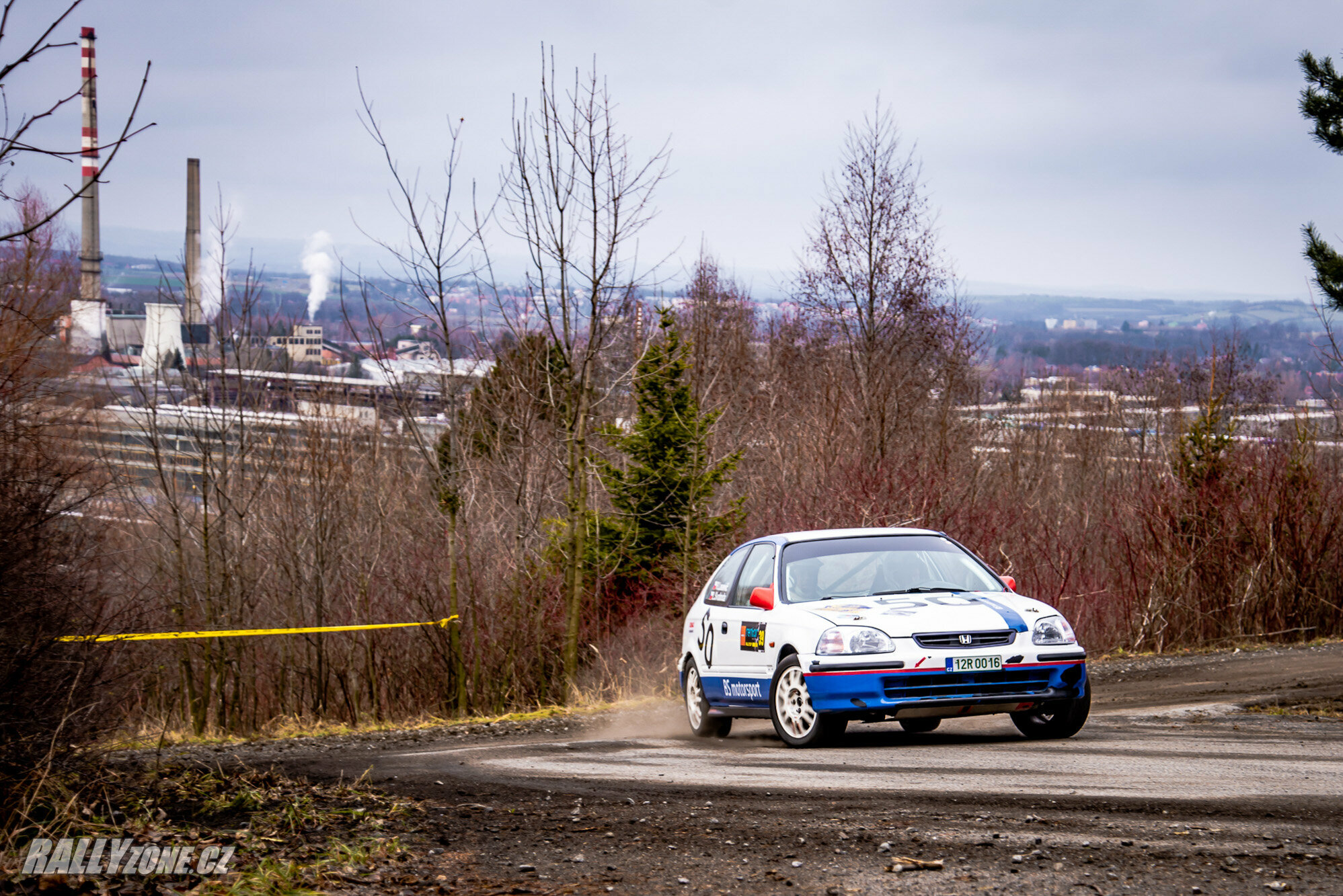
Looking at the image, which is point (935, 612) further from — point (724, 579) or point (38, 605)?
point (38, 605)

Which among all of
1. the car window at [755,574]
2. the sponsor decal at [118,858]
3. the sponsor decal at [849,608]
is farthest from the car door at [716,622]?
the sponsor decal at [118,858]

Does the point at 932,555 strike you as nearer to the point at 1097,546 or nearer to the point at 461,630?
the point at 461,630

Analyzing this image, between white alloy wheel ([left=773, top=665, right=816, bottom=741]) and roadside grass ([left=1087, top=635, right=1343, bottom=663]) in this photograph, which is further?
roadside grass ([left=1087, top=635, right=1343, bottom=663])

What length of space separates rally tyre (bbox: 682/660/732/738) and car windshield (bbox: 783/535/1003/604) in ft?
5.17

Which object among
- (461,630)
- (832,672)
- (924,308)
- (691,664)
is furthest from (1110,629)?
(924,308)

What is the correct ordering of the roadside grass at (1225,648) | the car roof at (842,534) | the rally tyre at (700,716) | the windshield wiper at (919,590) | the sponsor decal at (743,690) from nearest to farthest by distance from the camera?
the windshield wiper at (919,590)
the sponsor decal at (743,690)
the car roof at (842,534)
the rally tyre at (700,716)
the roadside grass at (1225,648)

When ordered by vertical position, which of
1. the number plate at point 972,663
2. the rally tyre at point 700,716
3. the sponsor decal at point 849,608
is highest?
the sponsor decal at point 849,608

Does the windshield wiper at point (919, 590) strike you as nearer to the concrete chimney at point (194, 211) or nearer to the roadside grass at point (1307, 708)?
the roadside grass at point (1307, 708)

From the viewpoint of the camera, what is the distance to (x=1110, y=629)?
22.8m

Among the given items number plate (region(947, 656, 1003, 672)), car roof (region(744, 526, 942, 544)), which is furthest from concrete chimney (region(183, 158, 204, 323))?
number plate (region(947, 656, 1003, 672))

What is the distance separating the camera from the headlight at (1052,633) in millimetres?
A: 9656

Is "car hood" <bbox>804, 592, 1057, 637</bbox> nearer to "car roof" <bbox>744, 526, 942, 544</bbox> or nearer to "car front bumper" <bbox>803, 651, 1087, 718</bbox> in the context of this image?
"car front bumper" <bbox>803, 651, 1087, 718</bbox>

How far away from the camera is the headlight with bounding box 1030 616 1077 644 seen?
9.66 m

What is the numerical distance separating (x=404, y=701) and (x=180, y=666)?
5584mm
